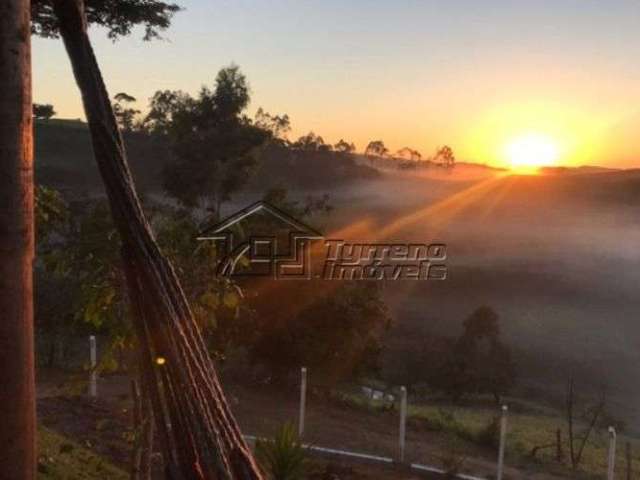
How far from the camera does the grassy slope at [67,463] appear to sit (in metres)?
6.05

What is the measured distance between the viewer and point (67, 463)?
6.70 metres

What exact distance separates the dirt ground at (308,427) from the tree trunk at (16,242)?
13.8 feet

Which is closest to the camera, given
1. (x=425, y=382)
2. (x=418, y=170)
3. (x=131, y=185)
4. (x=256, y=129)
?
(x=131, y=185)

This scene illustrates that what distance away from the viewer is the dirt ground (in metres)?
9.16

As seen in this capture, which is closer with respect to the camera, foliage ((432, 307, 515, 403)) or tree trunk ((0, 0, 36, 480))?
tree trunk ((0, 0, 36, 480))

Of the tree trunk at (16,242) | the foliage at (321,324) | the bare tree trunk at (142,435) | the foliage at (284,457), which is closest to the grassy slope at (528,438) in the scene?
the foliage at (321,324)

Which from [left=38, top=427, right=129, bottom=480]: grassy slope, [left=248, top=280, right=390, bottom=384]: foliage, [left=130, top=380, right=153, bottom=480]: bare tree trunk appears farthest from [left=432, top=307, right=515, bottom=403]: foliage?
[left=130, top=380, right=153, bottom=480]: bare tree trunk

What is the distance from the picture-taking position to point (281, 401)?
14859mm

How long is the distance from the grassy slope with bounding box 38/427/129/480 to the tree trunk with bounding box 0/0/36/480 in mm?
3703

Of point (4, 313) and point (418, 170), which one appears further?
point (418, 170)

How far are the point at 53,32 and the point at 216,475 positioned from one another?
3987mm

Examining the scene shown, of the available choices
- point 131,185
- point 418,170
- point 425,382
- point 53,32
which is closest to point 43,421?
point 53,32

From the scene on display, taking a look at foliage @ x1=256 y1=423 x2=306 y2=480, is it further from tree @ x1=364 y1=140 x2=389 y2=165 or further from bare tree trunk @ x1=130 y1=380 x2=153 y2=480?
tree @ x1=364 y1=140 x2=389 y2=165

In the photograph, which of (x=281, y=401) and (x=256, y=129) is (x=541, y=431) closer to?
(x=281, y=401)
